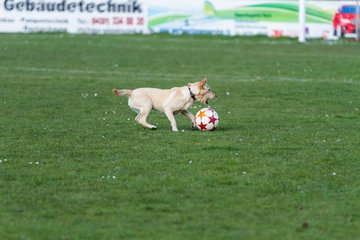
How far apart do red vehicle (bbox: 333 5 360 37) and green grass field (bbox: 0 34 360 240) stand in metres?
18.7

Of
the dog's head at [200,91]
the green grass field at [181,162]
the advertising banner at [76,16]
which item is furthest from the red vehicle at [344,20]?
the dog's head at [200,91]

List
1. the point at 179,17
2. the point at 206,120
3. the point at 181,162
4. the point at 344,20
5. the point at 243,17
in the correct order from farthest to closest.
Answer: the point at 179,17 < the point at 243,17 < the point at 344,20 < the point at 206,120 < the point at 181,162

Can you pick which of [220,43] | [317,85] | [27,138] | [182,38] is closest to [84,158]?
[27,138]

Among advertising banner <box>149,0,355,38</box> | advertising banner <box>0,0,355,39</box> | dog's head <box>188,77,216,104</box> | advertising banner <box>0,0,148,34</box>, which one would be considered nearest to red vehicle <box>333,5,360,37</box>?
advertising banner <box>0,0,355,39</box>

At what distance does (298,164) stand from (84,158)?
3130mm

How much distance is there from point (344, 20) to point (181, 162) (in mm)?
36609

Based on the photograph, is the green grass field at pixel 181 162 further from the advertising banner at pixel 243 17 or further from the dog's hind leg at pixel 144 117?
the advertising banner at pixel 243 17

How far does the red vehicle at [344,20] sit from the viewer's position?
50469 mm

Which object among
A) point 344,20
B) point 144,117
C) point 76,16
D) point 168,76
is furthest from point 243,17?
point 144,117

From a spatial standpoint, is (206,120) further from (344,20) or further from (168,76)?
(344,20)

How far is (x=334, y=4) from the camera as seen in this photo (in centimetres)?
5144

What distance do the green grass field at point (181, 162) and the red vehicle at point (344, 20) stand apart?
1871 centimetres

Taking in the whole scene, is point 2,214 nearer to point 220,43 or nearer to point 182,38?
point 220,43

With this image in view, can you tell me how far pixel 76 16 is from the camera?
2141 inches
